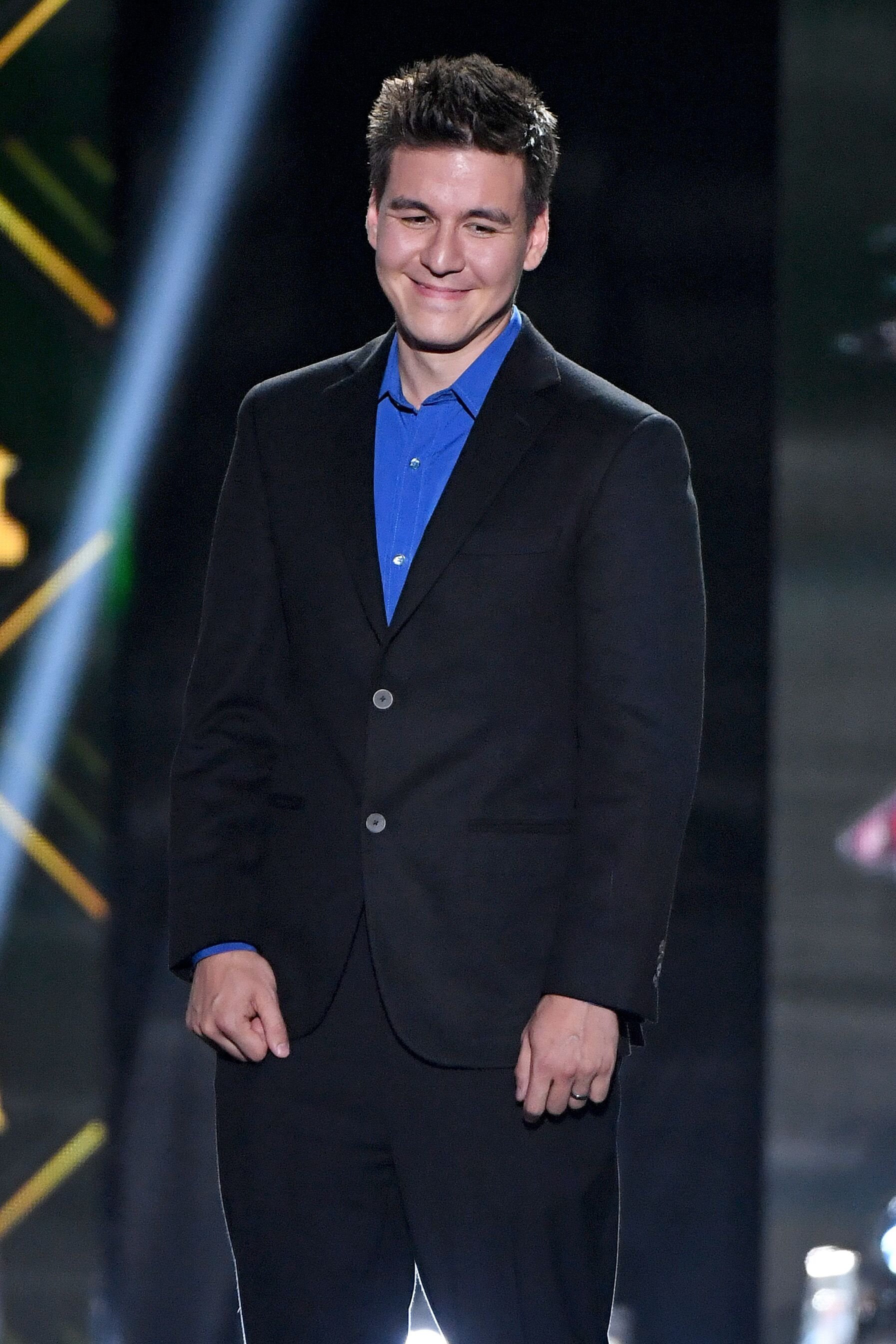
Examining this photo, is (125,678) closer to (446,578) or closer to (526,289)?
(526,289)

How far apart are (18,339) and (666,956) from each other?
135 cm

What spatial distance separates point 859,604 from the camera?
2.41m

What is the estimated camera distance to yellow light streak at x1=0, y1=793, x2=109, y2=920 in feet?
8.18

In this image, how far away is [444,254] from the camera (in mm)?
1477

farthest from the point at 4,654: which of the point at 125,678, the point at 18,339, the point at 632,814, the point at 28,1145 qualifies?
the point at 632,814

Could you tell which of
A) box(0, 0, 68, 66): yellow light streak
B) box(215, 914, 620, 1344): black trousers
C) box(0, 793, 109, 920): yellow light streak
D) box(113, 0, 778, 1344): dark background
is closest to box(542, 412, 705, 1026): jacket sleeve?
box(215, 914, 620, 1344): black trousers

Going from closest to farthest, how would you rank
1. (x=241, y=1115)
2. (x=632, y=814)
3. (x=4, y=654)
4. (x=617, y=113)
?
1. (x=632, y=814)
2. (x=241, y=1115)
3. (x=617, y=113)
4. (x=4, y=654)

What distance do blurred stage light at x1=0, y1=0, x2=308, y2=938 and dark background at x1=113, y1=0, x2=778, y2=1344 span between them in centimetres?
3

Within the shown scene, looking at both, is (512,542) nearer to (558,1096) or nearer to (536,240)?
(536,240)

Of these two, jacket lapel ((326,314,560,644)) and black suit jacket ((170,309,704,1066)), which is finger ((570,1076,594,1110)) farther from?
jacket lapel ((326,314,560,644))

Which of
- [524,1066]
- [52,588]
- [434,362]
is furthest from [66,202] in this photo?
[524,1066]

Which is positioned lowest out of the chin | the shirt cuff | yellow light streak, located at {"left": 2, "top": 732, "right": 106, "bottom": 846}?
the shirt cuff

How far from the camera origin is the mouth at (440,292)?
1500 mm

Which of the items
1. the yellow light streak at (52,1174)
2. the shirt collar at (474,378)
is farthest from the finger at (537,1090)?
the yellow light streak at (52,1174)
